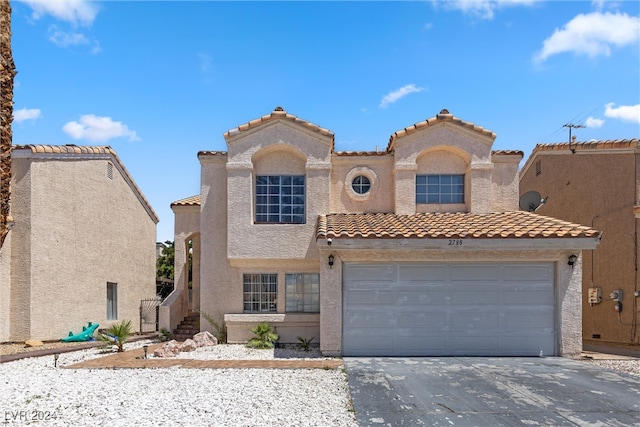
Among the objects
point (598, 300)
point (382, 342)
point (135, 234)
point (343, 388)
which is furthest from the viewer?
point (135, 234)

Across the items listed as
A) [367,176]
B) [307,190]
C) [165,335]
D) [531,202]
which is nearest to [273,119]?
[307,190]

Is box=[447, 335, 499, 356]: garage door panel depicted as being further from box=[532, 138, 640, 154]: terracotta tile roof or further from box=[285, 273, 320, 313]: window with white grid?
box=[532, 138, 640, 154]: terracotta tile roof

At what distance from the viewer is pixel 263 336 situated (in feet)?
49.6

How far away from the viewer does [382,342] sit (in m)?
13.2

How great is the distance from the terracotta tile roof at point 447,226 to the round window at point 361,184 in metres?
0.83

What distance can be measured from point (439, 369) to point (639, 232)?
11486mm

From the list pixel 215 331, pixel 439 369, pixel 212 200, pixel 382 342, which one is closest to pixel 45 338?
pixel 215 331

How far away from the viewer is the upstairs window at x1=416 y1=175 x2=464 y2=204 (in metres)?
16.5

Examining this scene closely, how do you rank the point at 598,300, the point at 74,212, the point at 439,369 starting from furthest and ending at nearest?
1. the point at 598,300
2. the point at 74,212
3. the point at 439,369

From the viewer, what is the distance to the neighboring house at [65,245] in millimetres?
16031

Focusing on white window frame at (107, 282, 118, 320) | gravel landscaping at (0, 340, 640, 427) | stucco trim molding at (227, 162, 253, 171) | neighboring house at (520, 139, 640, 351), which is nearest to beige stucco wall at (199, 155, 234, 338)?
stucco trim molding at (227, 162, 253, 171)

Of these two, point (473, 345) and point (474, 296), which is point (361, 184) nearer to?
point (474, 296)

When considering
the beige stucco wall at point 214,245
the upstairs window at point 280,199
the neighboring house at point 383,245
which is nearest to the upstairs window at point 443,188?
the neighboring house at point 383,245

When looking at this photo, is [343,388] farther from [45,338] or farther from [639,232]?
[639,232]
